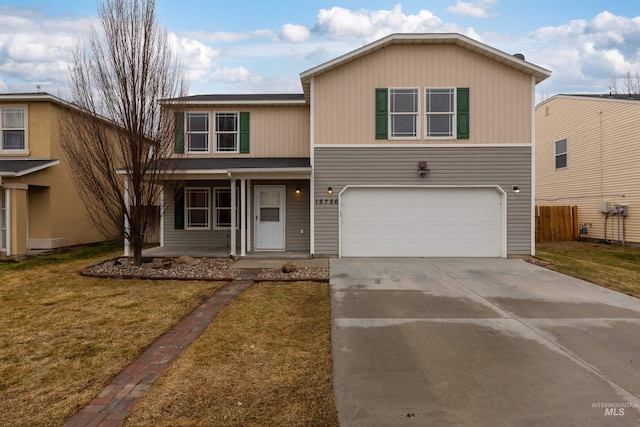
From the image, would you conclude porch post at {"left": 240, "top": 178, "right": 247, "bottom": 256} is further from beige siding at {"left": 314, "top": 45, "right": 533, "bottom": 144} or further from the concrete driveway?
the concrete driveway

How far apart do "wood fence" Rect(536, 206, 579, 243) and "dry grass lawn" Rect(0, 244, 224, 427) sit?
15.1 m

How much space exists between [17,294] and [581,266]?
12.9 m

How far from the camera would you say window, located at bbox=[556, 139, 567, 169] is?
17.9m

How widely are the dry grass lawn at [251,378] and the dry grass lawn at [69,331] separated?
26.3 inches

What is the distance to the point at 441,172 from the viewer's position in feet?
37.1

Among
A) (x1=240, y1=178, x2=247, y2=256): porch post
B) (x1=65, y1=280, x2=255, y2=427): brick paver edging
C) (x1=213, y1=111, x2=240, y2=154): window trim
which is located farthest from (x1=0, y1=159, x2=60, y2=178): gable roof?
(x1=65, y1=280, x2=255, y2=427): brick paver edging

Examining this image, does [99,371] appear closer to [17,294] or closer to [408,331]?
[408,331]

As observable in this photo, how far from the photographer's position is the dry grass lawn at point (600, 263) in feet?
27.2

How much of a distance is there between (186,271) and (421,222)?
6.64 meters

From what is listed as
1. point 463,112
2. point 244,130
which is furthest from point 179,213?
point 463,112

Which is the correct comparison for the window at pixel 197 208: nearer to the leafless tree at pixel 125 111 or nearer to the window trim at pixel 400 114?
the leafless tree at pixel 125 111

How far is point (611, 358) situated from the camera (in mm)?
4141

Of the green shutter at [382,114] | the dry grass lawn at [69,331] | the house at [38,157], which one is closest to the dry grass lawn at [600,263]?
the green shutter at [382,114]

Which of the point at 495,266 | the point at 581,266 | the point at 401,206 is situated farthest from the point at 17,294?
the point at 581,266
